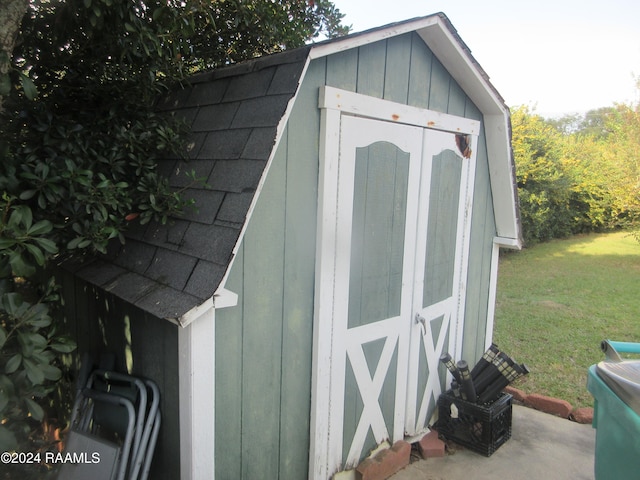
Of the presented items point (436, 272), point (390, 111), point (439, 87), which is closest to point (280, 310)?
Answer: point (390, 111)

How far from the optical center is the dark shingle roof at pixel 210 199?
6.90 ft

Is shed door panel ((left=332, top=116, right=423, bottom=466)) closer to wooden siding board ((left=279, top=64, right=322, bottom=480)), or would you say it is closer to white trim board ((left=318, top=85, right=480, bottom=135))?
white trim board ((left=318, top=85, right=480, bottom=135))

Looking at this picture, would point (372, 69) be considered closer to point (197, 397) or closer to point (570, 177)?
point (197, 397)

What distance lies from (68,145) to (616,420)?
10.4ft

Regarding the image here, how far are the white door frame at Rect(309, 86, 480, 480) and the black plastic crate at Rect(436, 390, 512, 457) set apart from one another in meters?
1.29

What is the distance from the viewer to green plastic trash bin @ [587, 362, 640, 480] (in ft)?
7.63

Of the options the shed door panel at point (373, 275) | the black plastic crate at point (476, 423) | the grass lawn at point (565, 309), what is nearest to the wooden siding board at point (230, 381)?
the shed door panel at point (373, 275)

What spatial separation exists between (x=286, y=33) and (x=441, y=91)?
5.01 feet

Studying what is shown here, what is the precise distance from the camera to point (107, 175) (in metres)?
2.38

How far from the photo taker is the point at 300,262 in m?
2.65

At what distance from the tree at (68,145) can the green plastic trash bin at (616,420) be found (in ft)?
8.25

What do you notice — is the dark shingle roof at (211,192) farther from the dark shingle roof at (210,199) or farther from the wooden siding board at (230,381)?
the wooden siding board at (230,381)

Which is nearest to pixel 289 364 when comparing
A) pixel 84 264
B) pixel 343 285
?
pixel 343 285

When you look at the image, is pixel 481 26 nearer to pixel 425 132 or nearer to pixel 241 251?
pixel 425 132
